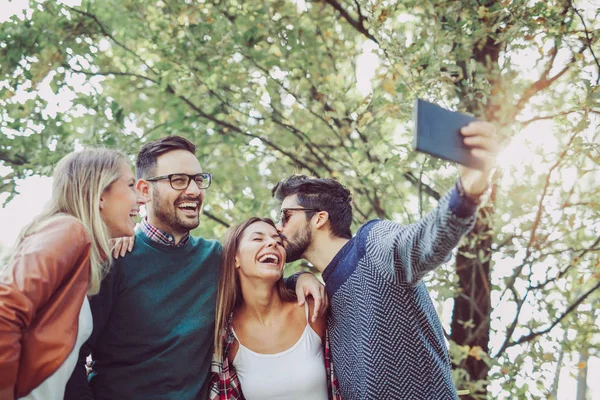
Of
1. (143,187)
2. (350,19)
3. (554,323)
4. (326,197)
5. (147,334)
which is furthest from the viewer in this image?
(350,19)

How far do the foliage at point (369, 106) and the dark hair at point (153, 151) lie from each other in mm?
1626

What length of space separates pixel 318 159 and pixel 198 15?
162cm

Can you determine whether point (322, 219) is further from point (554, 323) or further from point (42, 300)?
point (554, 323)

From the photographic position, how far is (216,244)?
3357 millimetres

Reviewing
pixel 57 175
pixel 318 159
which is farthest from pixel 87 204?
pixel 318 159

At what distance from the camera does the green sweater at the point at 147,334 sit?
2717mm

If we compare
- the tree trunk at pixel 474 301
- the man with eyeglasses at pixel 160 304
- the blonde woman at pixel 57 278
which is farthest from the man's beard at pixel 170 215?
the tree trunk at pixel 474 301

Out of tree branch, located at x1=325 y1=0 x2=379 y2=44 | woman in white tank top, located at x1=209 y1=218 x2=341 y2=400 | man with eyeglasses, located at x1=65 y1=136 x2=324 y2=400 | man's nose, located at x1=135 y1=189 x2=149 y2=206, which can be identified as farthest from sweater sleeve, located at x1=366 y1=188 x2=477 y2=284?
tree branch, located at x1=325 y1=0 x2=379 y2=44

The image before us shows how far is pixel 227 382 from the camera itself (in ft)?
9.85

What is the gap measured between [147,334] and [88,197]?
67 centimetres

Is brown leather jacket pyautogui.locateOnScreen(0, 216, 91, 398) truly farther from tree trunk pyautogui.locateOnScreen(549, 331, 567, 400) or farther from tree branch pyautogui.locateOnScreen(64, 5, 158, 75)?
tree trunk pyautogui.locateOnScreen(549, 331, 567, 400)

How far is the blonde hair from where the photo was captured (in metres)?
2.44

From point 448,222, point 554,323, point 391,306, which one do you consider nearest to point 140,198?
point 391,306

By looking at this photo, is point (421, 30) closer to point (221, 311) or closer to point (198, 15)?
point (198, 15)
